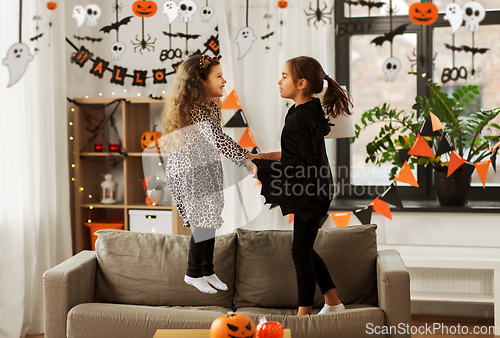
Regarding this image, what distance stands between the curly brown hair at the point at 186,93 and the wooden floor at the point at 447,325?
189 centimetres

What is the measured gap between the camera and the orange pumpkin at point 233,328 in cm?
155

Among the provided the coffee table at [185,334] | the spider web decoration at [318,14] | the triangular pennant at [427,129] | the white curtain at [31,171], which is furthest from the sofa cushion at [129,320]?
the spider web decoration at [318,14]

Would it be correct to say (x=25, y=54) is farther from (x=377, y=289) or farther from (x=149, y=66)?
(x=377, y=289)

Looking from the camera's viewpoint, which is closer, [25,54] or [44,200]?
[25,54]

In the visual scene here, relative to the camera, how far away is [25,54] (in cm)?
253

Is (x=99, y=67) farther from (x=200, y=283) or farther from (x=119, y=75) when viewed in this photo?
(x=200, y=283)

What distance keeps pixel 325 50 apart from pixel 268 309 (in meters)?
1.77

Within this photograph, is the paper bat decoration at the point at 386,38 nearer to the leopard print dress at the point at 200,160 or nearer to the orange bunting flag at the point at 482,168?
the orange bunting flag at the point at 482,168

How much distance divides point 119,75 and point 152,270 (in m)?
1.62

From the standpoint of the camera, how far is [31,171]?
290cm

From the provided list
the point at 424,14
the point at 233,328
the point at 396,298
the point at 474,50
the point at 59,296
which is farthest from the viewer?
the point at 474,50

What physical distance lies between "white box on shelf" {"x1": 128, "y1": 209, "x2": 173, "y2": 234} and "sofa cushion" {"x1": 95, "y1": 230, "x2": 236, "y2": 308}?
809 mm

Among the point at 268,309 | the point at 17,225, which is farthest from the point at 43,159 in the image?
the point at 268,309

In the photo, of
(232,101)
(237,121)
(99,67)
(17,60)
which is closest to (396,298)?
(237,121)
